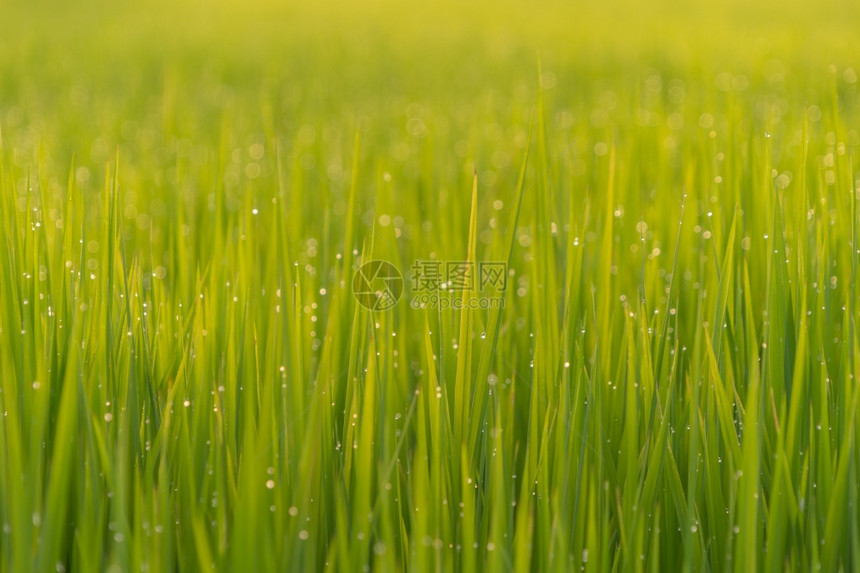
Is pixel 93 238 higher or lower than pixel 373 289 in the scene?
higher

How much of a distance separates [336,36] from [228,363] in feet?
14.0

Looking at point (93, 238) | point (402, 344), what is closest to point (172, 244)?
point (93, 238)

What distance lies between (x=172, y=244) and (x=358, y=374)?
638 mm

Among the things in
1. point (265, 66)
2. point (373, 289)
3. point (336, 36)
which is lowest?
point (373, 289)

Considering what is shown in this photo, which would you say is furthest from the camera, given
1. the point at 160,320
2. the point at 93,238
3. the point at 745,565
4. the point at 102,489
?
the point at 93,238

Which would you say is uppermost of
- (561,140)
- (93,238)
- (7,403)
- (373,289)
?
(561,140)

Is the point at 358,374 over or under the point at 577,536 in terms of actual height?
over

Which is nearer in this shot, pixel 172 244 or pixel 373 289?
pixel 373 289

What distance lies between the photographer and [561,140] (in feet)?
7.01

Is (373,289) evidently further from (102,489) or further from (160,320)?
(102,489)

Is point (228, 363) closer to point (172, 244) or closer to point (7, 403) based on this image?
point (7, 403)

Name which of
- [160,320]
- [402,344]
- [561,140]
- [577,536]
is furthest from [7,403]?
[561,140]

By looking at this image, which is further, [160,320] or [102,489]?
[160,320]

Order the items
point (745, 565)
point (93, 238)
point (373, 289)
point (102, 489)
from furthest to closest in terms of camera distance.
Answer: point (93, 238)
point (373, 289)
point (102, 489)
point (745, 565)
